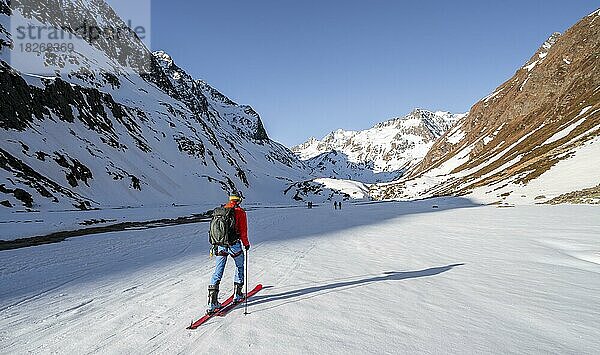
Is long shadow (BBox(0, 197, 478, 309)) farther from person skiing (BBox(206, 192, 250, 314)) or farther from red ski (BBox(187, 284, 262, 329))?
person skiing (BBox(206, 192, 250, 314))

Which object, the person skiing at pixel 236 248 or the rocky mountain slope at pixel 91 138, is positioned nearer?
the person skiing at pixel 236 248

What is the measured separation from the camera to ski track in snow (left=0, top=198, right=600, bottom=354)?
5621 millimetres

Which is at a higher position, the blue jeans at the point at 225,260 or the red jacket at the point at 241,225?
the red jacket at the point at 241,225

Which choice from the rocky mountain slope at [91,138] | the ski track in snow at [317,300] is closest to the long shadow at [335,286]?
the ski track in snow at [317,300]

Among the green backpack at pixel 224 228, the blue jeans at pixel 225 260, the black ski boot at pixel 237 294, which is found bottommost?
the black ski boot at pixel 237 294

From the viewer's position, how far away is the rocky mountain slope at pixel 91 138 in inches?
1629

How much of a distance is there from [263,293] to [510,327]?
5.51 m

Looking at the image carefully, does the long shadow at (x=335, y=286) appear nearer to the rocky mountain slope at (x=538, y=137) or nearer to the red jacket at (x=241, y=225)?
the red jacket at (x=241, y=225)

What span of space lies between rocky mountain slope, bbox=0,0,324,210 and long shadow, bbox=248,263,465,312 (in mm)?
33936

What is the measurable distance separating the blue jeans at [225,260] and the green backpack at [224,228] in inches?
7.5

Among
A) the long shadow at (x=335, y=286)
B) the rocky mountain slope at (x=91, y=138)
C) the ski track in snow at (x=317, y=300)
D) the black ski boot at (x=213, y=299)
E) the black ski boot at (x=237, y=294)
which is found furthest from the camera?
the rocky mountain slope at (x=91, y=138)

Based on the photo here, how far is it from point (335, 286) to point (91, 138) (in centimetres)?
6584

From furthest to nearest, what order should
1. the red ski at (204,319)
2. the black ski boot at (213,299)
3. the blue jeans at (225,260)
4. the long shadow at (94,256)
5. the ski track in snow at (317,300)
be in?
the long shadow at (94,256) → the blue jeans at (225,260) → the black ski boot at (213,299) → the red ski at (204,319) → the ski track in snow at (317,300)

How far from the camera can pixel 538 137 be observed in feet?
238
